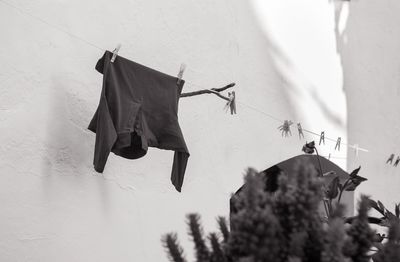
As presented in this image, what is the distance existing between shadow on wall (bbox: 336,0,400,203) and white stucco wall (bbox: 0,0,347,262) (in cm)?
85

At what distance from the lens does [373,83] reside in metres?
6.08

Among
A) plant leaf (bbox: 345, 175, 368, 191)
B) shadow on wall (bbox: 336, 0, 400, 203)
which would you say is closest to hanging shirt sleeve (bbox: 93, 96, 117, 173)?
plant leaf (bbox: 345, 175, 368, 191)

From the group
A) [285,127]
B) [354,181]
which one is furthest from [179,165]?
[285,127]

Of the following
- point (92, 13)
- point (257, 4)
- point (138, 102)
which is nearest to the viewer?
point (138, 102)

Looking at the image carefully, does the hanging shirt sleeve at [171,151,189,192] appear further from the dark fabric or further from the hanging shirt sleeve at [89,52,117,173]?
the hanging shirt sleeve at [89,52,117,173]

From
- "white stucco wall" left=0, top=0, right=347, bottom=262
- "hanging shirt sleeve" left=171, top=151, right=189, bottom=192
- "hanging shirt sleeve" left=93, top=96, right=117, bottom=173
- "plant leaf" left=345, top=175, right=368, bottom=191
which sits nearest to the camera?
"hanging shirt sleeve" left=93, top=96, right=117, bottom=173

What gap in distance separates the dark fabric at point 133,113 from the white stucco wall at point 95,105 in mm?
357

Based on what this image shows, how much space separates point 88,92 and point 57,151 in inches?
15.5

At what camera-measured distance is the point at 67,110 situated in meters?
3.03

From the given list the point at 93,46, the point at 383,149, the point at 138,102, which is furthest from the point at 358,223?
the point at 383,149

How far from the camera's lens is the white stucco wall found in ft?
9.22

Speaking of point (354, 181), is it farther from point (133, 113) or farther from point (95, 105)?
point (95, 105)

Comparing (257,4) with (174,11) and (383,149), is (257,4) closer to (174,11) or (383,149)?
(174,11)

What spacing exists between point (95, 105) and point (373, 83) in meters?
3.82
